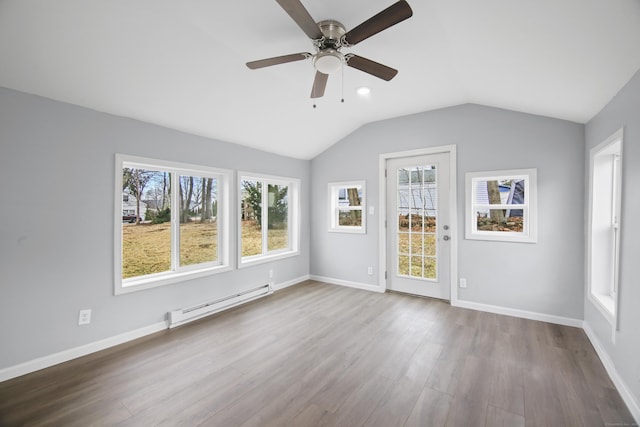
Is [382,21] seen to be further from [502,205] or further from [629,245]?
[502,205]

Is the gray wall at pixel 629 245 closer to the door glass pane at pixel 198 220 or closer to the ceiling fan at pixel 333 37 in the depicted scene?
the ceiling fan at pixel 333 37

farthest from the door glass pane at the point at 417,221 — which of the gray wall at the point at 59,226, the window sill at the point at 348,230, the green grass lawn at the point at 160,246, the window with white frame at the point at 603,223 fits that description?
the gray wall at the point at 59,226

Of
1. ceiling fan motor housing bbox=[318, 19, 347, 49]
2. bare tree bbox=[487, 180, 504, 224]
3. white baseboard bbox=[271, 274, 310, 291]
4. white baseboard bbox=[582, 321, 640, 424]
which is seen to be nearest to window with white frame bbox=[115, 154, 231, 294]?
white baseboard bbox=[271, 274, 310, 291]

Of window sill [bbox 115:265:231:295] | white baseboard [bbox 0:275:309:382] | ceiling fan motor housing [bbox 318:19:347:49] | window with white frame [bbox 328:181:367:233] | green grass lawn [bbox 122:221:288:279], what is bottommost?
white baseboard [bbox 0:275:309:382]

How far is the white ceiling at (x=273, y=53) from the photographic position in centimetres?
176

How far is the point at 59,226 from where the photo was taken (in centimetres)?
246

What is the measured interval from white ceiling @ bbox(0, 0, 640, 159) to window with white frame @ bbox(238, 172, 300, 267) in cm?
130

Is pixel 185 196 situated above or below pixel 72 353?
above

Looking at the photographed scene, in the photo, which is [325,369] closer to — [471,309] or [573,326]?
[471,309]

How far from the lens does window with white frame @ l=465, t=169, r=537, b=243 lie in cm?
338

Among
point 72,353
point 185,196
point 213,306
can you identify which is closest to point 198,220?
point 185,196

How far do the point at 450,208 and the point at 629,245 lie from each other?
2012mm

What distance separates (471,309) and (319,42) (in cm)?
368

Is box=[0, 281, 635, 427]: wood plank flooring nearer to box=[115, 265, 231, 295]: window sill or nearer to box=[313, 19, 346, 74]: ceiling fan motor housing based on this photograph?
box=[115, 265, 231, 295]: window sill
